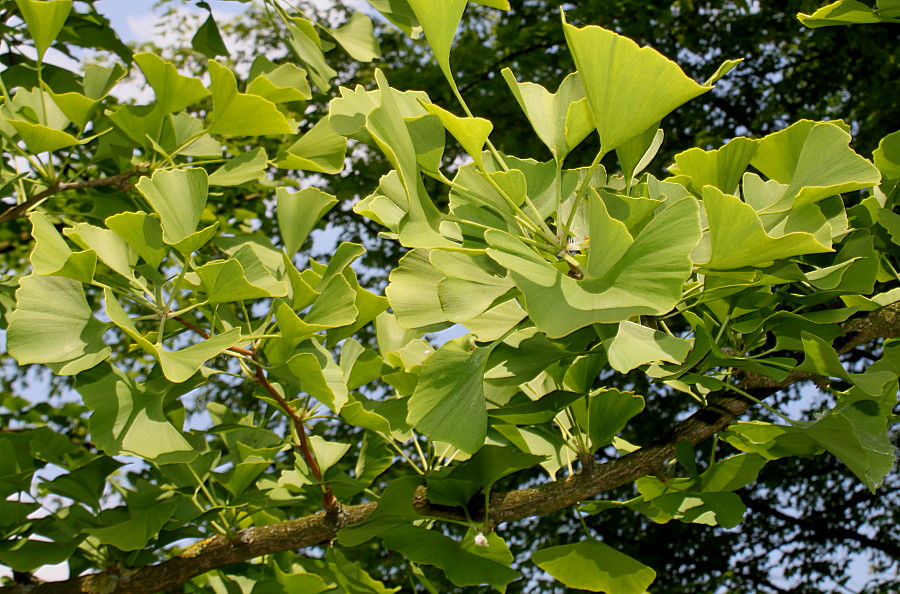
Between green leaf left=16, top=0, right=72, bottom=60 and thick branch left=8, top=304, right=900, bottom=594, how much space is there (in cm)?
76

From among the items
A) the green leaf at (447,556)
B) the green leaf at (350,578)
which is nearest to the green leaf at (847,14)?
the green leaf at (447,556)

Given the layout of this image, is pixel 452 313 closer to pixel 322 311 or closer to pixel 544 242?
pixel 544 242

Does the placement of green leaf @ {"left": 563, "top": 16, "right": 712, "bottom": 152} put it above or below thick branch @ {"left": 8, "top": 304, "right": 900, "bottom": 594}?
above

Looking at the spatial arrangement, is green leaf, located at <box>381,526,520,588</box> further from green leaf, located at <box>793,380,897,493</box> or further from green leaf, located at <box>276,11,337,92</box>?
green leaf, located at <box>276,11,337,92</box>

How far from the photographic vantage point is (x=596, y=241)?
0.53 m

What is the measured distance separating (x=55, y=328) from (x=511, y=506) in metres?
0.55

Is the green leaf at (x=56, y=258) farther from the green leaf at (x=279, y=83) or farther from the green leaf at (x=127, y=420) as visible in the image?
the green leaf at (x=279, y=83)

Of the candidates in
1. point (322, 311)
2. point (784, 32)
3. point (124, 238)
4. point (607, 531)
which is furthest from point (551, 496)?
point (784, 32)

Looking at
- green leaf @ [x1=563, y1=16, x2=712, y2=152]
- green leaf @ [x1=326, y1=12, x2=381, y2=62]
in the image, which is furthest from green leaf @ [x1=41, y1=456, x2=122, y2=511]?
green leaf @ [x1=563, y1=16, x2=712, y2=152]

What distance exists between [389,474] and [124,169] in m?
2.10

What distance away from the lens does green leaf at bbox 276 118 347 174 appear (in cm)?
115

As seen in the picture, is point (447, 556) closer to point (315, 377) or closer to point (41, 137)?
point (315, 377)

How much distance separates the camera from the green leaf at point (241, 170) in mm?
1075

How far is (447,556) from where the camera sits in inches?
35.7
